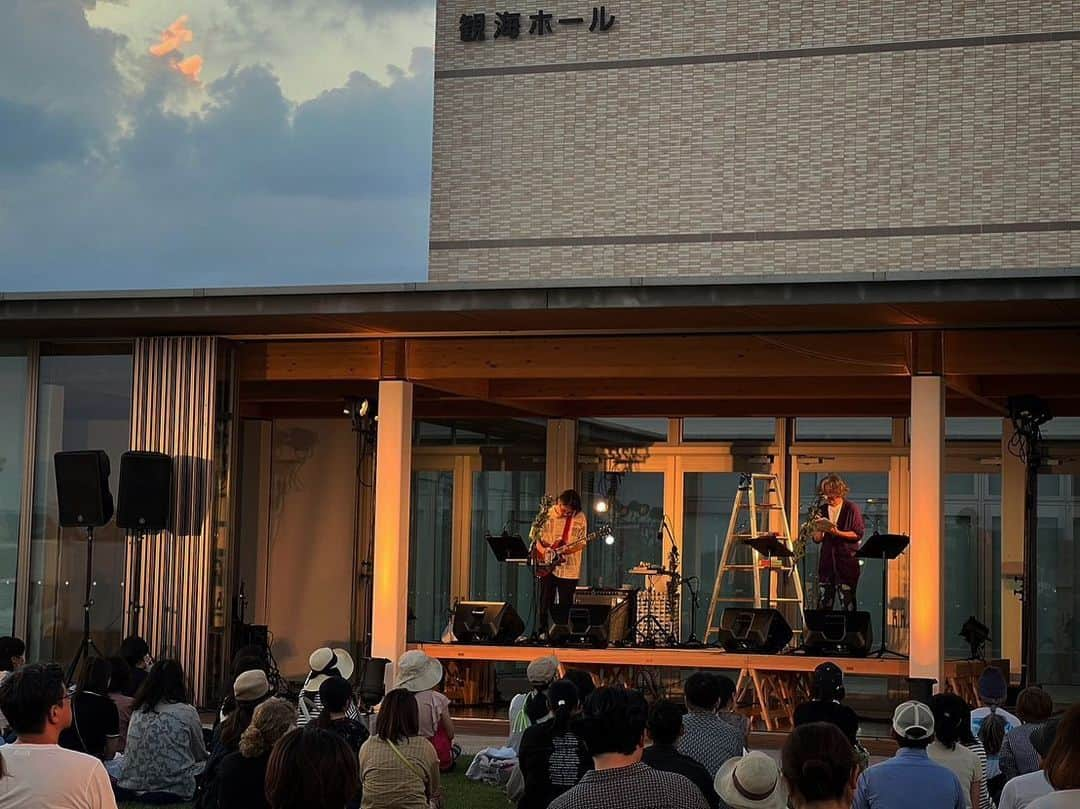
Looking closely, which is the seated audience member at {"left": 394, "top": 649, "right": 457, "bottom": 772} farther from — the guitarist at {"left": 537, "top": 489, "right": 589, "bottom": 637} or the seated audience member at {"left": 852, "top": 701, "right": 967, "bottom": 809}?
the guitarist at {"left": 537, "top": 489, "right": 589, "bottom": 637}

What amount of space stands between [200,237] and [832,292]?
84.9 metres

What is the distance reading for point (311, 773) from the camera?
12.0 feet

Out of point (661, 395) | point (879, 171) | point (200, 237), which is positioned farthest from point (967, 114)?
point (200, 237)

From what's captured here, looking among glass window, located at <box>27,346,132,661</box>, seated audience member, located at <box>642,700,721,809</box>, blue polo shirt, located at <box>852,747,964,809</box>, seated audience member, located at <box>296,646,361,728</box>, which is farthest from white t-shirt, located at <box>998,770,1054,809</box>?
glass window, located at <box>27,346,132,661</box>

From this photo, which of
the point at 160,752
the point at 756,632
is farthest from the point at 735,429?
the point at 160,752

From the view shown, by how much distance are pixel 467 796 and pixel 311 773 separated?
6.20m

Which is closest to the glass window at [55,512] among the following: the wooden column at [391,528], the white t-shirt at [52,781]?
the wooden column at [391,528]

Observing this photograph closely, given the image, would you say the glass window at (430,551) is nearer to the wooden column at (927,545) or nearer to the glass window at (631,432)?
the glass window at (631,432)

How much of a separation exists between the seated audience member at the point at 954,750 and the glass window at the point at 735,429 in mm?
10406

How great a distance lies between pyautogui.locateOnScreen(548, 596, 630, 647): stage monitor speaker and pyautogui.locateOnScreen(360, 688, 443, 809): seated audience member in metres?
7.48

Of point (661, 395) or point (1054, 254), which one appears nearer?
point (661, 395)

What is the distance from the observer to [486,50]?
64.4ft

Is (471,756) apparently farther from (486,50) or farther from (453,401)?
(486,50)

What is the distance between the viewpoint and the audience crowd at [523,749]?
154 inches
